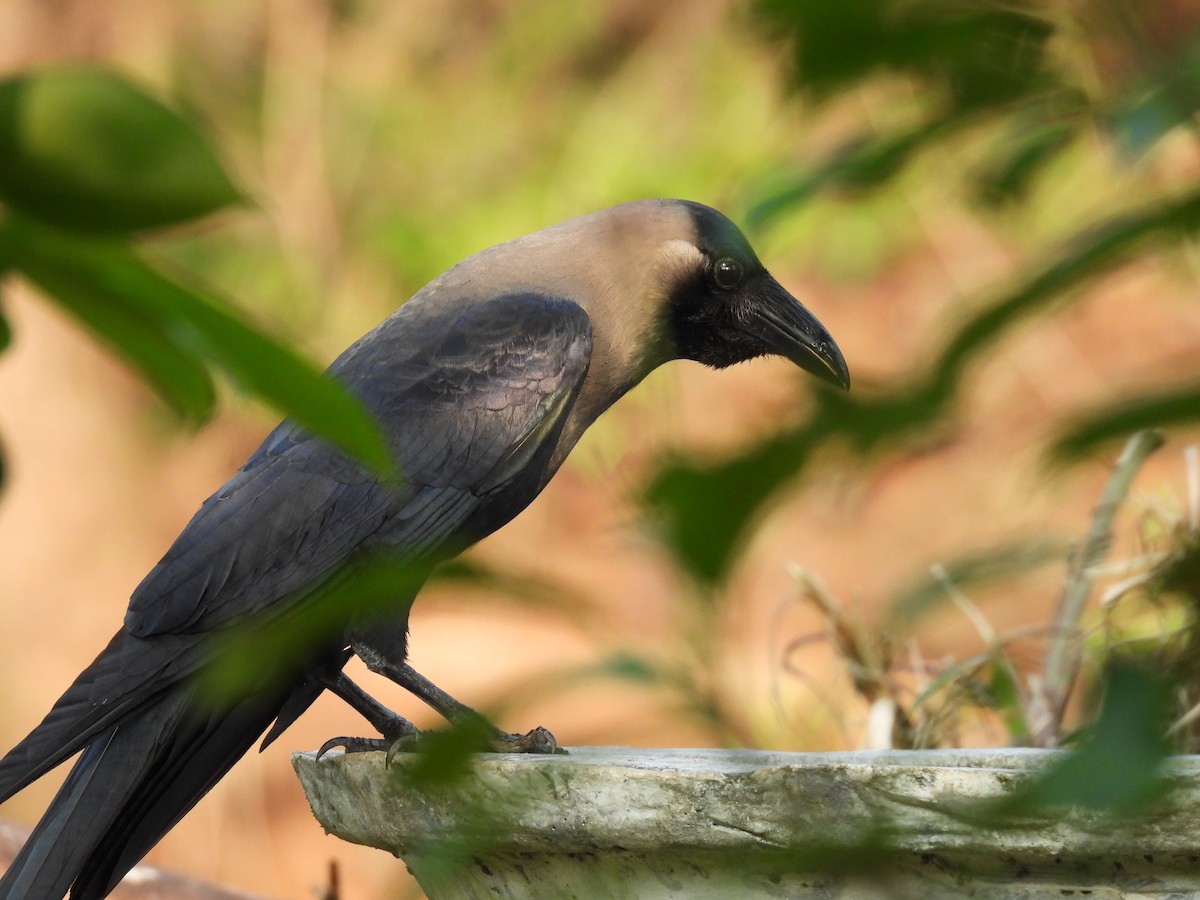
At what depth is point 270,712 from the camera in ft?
6.24

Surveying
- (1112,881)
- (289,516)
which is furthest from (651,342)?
(1112,881)

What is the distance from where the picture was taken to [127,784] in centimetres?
173

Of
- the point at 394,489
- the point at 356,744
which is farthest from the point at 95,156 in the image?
the point at 356,744

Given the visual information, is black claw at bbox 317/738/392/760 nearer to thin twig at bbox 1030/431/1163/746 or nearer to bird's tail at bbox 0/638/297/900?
bird's tail at bbox 0/638/297/900

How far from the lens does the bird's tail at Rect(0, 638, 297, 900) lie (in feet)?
5.30

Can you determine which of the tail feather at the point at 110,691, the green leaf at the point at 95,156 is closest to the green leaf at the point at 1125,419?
the green leaf at the point at 95,156

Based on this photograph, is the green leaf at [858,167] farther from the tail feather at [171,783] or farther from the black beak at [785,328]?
the black beak at [785,328]

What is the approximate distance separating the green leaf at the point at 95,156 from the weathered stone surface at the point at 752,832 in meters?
0.60

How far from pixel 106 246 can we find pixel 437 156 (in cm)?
540

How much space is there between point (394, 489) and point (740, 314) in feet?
2.32

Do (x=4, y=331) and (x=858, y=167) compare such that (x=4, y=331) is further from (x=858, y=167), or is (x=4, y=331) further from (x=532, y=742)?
(x=532, y=742)

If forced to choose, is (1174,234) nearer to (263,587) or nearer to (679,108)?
(263,587)

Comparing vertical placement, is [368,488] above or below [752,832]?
above

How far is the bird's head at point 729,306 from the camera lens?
2.18 m
